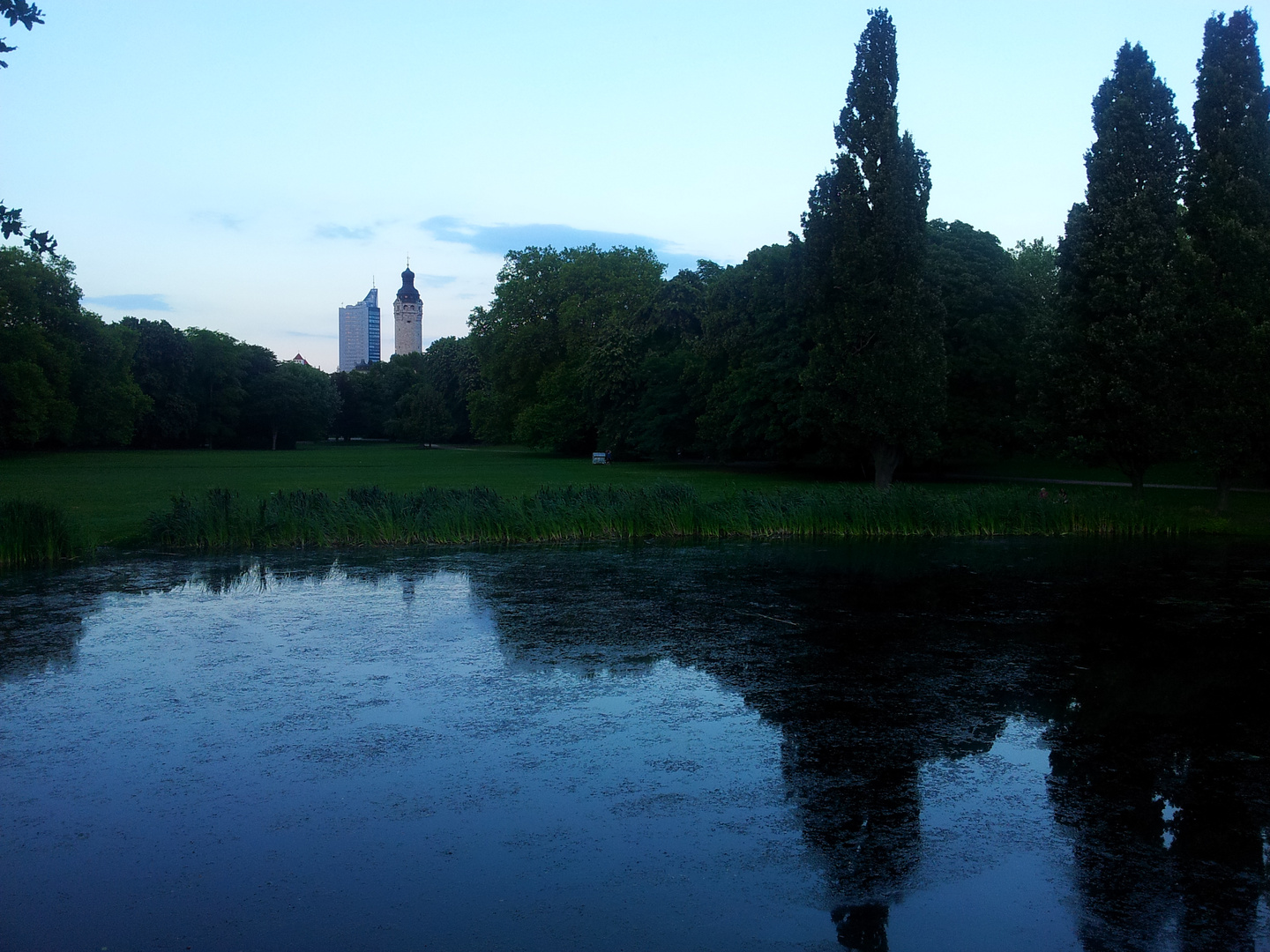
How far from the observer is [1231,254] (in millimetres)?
25141

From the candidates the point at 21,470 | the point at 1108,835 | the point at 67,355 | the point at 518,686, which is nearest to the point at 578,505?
the point at 518,686

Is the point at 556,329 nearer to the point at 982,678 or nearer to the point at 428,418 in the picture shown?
the point at 428,418

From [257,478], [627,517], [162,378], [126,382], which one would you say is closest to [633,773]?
[627,517]

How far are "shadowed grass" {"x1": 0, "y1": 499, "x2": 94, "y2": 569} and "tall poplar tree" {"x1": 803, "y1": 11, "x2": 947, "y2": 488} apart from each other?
21.4 metres

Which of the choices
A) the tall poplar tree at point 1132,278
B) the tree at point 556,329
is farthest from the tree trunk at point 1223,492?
the tree at point 556,329

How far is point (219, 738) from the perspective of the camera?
8094 millimetres

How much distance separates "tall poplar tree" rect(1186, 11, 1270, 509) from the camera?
80.7 feet

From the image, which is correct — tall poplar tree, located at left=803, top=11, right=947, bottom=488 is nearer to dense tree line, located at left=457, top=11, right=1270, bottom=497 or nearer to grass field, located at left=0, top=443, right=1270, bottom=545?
dense tree line, located at left=457, top=11, right=1270, bottom=497

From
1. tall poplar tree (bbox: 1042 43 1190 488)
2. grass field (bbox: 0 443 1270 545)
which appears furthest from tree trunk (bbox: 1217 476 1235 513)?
tall poplar tree (bbox: 1042 43 1190 488)

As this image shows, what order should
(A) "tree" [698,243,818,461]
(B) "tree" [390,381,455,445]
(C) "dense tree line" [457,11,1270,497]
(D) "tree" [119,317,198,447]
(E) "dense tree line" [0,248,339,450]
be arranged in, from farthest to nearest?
(B) "tree" [390,381,455,445]
(D) "tree" [119,317,198,447]
(E) "dense tree line" [0,248,339,450]
(A) "tree" [698,243,818,461]
(C) "dense tree line" [457,11,1270,497]

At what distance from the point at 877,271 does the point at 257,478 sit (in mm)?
24975

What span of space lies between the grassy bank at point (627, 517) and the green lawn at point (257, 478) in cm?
227

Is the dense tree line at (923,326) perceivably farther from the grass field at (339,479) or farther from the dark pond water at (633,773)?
the dark pond water at (633,773)

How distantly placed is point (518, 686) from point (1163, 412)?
21944 millimetres
